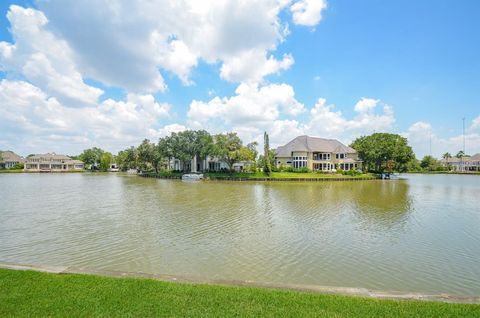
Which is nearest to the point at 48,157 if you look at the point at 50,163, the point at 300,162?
the point at 50,163

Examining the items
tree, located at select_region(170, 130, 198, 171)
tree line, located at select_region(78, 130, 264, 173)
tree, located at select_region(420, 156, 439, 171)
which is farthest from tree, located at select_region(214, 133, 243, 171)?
tree, located at select_region(420, 156, 439, 171)

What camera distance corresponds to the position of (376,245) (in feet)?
35.7

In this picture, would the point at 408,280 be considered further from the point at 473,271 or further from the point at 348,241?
the point at 348,241

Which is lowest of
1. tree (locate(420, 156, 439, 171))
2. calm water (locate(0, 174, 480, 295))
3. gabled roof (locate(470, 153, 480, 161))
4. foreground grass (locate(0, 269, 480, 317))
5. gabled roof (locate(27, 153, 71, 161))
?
calm water (locate(0, 174, 480, 295))

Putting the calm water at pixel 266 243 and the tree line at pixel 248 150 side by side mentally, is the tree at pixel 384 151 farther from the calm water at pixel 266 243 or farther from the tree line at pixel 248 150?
the calm water at pixel 266 243

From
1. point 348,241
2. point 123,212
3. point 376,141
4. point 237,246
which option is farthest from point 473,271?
point 376,141

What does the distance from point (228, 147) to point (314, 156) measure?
2126 cm

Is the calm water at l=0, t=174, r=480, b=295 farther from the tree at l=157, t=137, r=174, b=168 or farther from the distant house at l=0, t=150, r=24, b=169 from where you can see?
the distant house at l=0, t=150, r=24, b=169

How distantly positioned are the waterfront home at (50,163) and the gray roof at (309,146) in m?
78.7

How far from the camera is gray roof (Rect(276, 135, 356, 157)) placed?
63.0 metres

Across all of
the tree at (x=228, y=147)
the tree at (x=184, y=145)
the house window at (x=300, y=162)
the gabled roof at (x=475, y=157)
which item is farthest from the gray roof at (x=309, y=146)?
the gabled roof at (x=475, y=157)

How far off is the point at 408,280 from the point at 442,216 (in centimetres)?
1224

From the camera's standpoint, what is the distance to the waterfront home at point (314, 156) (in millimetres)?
61875

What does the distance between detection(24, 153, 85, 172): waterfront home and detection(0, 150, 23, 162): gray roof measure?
6.03 metres
